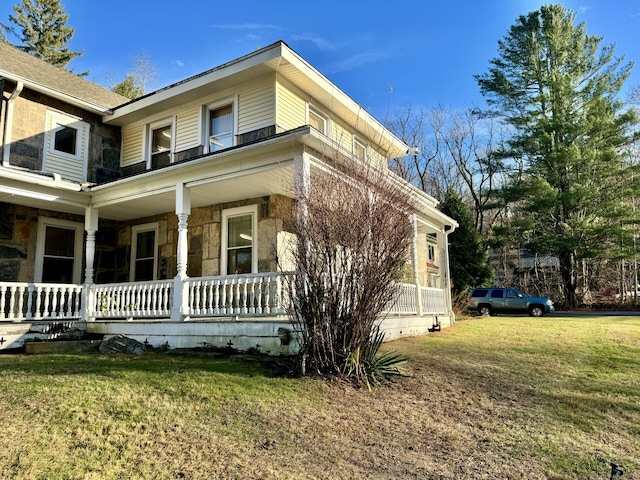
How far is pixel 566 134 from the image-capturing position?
27406 millimetres

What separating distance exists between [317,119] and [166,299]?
224 inches

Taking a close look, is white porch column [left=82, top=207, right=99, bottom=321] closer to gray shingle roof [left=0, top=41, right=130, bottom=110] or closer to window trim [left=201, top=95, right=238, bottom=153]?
window trim [left=201, top=95, right=238, bottom=153]

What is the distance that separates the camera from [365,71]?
12586 millimetres

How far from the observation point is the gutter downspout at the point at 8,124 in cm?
984

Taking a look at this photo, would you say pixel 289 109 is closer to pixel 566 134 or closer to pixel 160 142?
pixel 160 142

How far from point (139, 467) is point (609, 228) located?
92.5 feet

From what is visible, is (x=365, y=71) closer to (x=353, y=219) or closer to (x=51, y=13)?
(x=353, y=219)

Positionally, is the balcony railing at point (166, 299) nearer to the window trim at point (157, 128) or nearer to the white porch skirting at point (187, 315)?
the white porch skirting at point (187, 315)

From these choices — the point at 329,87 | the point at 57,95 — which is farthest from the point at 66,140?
the point at 329,87

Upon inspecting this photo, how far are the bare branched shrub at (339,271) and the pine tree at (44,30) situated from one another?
35089 mm

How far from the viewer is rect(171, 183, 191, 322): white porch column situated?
8484 mm

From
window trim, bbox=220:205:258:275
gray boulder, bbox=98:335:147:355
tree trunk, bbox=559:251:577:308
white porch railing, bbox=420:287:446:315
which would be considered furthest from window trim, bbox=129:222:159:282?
tree trunk, bbox=559:251:577:308

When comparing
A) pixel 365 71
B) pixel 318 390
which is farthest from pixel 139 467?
pixel 365 71

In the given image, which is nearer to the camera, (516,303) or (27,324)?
(27,324)
